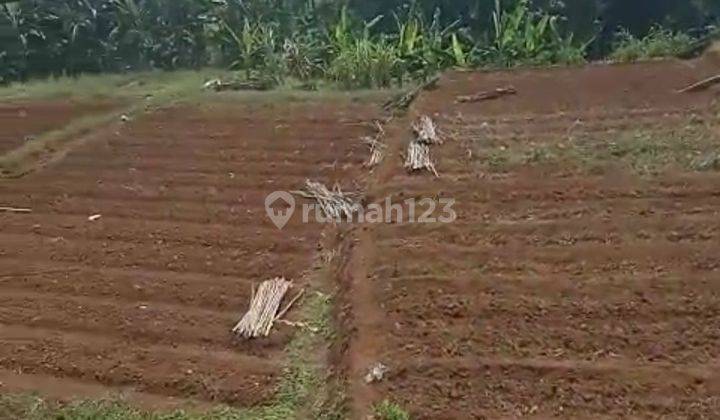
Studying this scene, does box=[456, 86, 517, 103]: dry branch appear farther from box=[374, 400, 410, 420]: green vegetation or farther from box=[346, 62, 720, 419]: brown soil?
box=[374, 400, 410, 420]: green vegetation

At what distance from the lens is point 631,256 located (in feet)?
15.6

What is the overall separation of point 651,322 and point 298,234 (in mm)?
2622

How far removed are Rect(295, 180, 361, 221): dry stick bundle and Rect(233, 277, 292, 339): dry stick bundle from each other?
109cm

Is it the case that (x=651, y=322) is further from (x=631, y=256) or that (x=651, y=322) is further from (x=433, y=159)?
(x=433, y=159)

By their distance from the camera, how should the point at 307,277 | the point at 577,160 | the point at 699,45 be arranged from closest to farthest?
1. the point at 307,277
2. the point at 577,160
3. the point at 699,45

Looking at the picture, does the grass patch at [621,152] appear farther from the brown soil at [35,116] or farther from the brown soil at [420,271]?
the brown soil at [35,116]

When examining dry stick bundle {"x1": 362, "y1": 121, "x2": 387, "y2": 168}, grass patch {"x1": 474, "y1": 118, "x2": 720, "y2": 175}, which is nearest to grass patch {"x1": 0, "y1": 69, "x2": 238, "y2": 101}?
dry stick bundle {"x1": 362, "y1": 121, "x2": 387, "y2": 168}

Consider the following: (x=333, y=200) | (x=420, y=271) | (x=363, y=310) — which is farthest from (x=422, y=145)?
(x=363, y=310)

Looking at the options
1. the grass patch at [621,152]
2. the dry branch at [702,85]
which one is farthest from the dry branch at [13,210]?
the dry branch at [702,85]

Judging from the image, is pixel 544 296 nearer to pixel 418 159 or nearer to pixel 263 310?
pixel 263 310

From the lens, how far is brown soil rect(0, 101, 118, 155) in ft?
29.8

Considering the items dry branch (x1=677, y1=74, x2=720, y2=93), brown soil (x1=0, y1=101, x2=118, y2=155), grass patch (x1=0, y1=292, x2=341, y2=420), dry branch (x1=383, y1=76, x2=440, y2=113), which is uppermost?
dry branch (x1=677, y1=74, x2=720, y2=93)

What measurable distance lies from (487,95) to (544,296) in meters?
4.35

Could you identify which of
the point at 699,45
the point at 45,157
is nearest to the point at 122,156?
the point at 45,157
